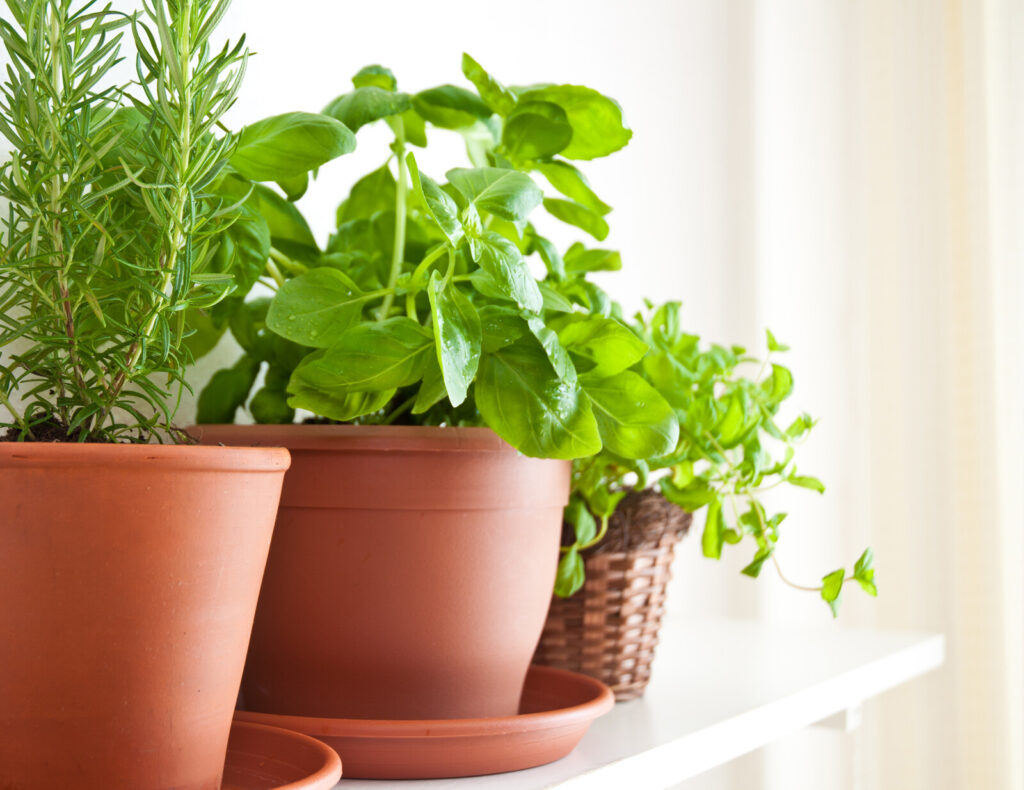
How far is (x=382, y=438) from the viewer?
542 millimetres

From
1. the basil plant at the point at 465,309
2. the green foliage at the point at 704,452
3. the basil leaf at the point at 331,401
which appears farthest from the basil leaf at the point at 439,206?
the green foliage at the point at 704,452

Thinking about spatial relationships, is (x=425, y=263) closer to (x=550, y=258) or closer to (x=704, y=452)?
(x=550, y=258)

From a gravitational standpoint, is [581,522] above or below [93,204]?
below

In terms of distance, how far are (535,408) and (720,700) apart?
0.37 metres

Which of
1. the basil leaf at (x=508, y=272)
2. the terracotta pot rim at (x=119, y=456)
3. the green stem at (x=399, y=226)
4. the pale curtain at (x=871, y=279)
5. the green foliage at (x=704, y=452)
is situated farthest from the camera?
the pale curtain at (x=871, y=279)

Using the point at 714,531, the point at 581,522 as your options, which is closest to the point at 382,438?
the point at 581,522

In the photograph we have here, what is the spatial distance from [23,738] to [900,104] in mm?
1770

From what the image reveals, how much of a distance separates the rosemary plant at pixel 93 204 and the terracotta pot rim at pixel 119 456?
4 centimetres

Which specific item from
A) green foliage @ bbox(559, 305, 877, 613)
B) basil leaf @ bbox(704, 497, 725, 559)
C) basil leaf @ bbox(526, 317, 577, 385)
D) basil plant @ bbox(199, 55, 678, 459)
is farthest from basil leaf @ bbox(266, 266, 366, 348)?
basil leaf @ bbox(704, 497, 725, 559)

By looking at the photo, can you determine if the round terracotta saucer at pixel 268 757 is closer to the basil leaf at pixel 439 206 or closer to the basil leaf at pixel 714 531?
the basil leaf at pixel 439 206

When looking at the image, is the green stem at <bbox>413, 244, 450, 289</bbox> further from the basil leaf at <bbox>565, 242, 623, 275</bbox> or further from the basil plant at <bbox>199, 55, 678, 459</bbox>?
the basil leaf at <bbox>565, 242, 623, 275</bbox>

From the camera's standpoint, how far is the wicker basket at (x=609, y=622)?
77 centimetres

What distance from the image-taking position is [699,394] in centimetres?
77

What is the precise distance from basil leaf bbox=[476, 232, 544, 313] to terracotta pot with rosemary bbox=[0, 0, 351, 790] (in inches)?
4.8
